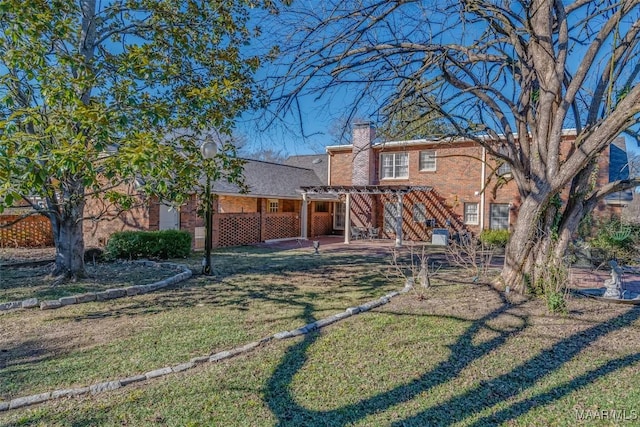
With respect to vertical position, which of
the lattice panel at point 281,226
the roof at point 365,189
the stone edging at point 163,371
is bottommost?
the stone edging at point 163,371

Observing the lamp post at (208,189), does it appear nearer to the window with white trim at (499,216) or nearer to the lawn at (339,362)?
the lawn at (339,362)

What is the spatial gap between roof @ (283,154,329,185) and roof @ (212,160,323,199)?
1.46 metres

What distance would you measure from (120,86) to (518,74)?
7.70m

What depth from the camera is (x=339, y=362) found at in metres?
4.19

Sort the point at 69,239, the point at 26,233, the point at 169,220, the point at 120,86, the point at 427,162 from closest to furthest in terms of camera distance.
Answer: the point at 120,86 → the point at 69,239 → the point at 26,233 → the point at 169,220 → the point at 427,162

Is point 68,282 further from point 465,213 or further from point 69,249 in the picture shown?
point 465,213

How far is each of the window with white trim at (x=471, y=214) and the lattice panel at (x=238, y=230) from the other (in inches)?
414

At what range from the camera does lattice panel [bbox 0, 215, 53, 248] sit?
46.3ft

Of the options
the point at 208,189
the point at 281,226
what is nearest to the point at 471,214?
the point at 281,226

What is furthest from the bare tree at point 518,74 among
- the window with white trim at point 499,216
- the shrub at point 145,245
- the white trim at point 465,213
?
the white trim at point 465,213

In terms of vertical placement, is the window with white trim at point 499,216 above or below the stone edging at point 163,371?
above

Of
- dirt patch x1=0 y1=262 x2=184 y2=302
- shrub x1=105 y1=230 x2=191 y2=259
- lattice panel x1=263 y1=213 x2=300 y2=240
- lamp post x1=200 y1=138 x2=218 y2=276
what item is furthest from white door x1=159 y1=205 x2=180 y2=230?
lamp post x1=200 y1=138 x2=218 y2=276

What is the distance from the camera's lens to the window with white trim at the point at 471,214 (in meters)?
19.0

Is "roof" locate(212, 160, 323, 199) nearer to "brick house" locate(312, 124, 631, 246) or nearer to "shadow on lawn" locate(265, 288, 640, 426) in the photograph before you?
"brick house" locate(312, 124, 631, 246)
